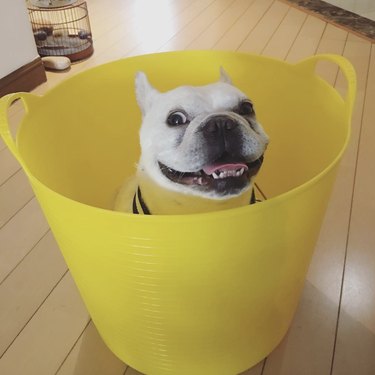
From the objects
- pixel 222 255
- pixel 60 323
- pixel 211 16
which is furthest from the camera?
pixel 211 16

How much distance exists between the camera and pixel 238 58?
1.25 meters

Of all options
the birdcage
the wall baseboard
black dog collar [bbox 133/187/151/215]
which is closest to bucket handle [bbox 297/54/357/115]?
black dog collar [bbox 133/187/151/215]

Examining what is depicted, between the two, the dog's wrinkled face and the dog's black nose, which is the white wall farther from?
the dog's black nose

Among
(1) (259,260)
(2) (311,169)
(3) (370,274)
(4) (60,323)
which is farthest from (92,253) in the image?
(3) (370,274)

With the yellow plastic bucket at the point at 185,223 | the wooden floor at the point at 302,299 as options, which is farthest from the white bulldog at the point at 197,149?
the wooden floor at the point at 302,299

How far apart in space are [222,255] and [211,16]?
8.67 ft

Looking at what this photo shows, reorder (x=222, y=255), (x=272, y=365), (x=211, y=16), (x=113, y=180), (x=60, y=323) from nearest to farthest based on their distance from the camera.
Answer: (x=222, y=255)
(x=272, y=365)
(x=60, y=323)
(x=113, y=180)
(x=211, y=16)

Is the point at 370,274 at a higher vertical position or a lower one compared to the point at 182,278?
lower

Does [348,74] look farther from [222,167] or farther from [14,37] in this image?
[14,37]

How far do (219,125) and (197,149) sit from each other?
61 mm

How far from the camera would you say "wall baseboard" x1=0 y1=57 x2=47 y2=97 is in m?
2.08

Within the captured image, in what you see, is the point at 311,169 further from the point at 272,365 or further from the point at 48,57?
the point at 48,57

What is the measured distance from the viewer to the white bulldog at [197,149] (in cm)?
88

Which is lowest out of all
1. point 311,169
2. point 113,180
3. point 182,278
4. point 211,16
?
point 211,16
